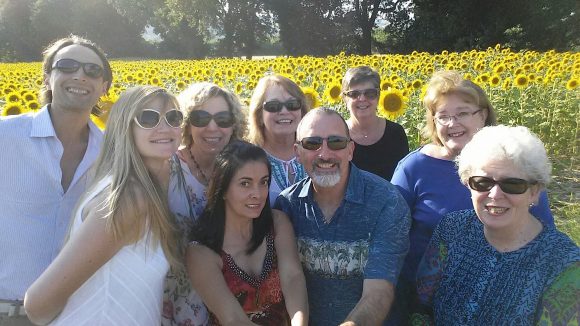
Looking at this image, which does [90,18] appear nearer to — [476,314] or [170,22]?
[170,22]

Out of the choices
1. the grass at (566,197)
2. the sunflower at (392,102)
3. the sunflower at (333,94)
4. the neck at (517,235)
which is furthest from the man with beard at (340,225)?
the sunflower at (333,94)

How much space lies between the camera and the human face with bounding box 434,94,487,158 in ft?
10.3

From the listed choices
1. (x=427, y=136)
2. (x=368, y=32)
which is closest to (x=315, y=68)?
(x=427, y=136)

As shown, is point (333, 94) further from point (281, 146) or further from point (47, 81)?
point (47, 81)

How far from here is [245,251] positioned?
2.70 metres

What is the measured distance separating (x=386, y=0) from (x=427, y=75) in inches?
→ 983

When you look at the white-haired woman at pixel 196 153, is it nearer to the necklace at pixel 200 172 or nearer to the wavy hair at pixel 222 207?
the necklace at pixel 200 172

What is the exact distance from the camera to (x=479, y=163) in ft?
7.71

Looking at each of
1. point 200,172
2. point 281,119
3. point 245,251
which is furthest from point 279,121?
point 245,251

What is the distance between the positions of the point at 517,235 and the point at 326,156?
906 mm

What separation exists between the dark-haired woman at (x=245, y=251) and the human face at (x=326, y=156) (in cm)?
22

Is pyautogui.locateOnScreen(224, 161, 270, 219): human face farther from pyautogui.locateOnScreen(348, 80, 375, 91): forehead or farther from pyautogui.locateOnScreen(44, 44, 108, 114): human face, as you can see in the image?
pyautogui.locateOnScreen(348, 80, 375, 91): forehead

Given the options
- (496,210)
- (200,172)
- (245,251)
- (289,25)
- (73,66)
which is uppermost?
(289,25)

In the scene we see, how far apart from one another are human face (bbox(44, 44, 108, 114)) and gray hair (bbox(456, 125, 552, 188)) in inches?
81.7
